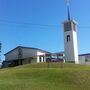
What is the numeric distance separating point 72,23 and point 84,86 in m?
37.6

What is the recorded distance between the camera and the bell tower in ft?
194

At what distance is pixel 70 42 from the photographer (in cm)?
6031

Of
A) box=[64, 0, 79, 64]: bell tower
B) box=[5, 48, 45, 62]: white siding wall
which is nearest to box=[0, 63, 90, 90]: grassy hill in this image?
box=[64, 0, 79, 64]: bell tower

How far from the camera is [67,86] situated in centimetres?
2611

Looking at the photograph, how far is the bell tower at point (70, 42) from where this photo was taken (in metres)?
59.1

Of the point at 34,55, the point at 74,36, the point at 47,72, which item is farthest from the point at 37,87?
the point at 34,55

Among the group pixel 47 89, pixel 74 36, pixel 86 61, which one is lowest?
pixel 47 89

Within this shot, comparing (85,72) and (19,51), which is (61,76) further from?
(19,51)

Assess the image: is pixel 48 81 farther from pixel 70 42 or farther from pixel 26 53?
pixel 26 53

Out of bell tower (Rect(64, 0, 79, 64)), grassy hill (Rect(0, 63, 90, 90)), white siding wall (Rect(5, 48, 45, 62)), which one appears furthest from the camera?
white siding wall (Rect(5, 48, 45, 62))

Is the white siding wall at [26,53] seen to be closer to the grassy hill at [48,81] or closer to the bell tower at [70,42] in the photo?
the bell tower at [70,42]

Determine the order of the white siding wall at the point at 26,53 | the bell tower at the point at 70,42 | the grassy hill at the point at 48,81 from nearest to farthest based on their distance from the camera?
the grassy hill at the point at 48,81 < the bell tower at the point at 70,42 < the white siding wall at the point at 26,53

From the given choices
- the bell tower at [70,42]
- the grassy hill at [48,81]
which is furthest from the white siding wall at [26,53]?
the grassy hill at [48,81]

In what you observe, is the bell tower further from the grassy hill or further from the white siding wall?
the grassy hill
